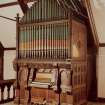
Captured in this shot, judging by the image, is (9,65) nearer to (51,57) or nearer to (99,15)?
(51,57)

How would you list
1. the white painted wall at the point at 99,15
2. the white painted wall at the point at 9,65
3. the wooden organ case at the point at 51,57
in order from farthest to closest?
the white painted wall at the point at 9,65 → the white painted wall at the point at 99,15 → the wooden organ case at the point at 51,57

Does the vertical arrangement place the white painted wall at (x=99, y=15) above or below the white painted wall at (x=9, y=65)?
above

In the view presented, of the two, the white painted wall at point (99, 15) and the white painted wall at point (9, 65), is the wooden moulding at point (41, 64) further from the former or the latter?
the white painted wall at point (9, 65)

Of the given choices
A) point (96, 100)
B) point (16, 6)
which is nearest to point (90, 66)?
point (96, 100)

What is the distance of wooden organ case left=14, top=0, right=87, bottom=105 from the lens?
5547 mm

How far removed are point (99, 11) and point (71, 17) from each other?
907 mm

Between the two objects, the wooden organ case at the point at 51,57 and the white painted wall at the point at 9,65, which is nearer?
the wooden organ case at the point at 51,57

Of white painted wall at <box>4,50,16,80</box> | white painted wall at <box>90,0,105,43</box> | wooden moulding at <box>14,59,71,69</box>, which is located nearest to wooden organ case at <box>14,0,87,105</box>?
wooden moulding at <box>14,59,71,69</box>

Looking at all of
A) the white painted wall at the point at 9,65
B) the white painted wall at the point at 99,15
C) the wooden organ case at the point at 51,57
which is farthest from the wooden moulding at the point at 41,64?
the white painted wall at the point at 9,65

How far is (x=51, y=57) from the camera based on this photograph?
231 inches

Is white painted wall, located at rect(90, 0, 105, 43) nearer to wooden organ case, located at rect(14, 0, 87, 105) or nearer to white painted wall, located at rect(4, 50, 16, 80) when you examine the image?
wooden organ case, located at rect(14, 0, 87, 105)

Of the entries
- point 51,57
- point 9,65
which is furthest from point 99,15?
point 9,65

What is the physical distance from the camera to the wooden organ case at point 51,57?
18.2 feet

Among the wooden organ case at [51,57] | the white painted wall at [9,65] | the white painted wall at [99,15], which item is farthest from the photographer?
the white painted wall at [9,65]
